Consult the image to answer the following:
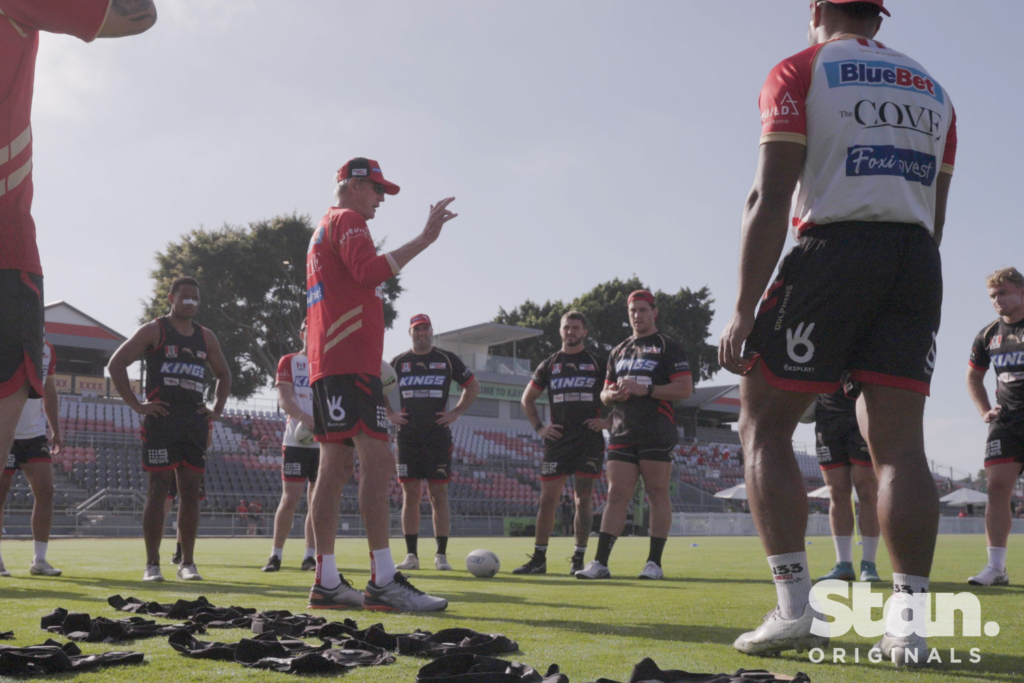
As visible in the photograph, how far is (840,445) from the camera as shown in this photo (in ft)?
24.3

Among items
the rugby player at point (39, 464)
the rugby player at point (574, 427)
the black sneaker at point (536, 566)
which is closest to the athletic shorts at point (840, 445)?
the rugby player at point (574, 427)

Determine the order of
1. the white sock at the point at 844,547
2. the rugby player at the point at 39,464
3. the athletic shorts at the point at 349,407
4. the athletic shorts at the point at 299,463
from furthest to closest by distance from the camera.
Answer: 1. the athletic shorts at the point at 299,463
2. the rugby player at the point at 39,464
3. the white sock at the point at 844,547
4. the athletic shorts at the point at 349,407

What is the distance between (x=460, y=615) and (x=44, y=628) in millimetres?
1879

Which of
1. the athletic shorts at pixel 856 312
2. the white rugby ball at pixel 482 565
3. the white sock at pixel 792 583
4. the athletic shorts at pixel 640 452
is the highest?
the athletic shorts at pixel 856 312

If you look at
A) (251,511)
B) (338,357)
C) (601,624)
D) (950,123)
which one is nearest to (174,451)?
(338,357)

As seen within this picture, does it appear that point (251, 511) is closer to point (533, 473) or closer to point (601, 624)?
point (533, 473)

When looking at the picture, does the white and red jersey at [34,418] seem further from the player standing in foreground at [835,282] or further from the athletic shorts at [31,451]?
the player standing in foreground at [835,282]

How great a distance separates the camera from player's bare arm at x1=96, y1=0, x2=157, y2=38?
101 inches

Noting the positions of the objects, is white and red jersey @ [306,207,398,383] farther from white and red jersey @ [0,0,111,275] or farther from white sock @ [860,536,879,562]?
white sock @ [860,536,879,562]

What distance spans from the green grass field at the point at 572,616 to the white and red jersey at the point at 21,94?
134 cm

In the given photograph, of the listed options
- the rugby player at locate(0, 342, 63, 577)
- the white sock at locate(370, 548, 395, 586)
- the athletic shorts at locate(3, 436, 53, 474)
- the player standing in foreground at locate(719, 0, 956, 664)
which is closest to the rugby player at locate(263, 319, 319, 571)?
the rugby player at locate(0, 342, 63, 577)

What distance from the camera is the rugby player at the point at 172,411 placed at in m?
7.09

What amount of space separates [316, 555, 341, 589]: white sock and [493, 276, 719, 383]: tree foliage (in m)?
54.4

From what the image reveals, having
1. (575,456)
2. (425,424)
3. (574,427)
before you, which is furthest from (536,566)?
(425,424)
